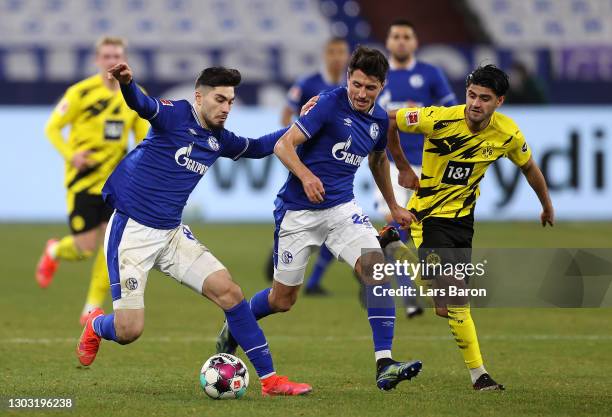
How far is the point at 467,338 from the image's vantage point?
6793 mm

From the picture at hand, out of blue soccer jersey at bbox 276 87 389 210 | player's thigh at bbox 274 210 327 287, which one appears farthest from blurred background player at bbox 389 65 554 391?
player's thigh at bbox 274 210 327 287

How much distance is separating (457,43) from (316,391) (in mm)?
15789

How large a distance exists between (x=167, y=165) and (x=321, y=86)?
5.41 metres

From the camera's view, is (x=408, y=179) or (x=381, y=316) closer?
(x=381, y=316)

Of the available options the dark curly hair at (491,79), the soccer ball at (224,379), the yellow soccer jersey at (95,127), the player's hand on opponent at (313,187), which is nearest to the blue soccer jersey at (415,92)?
the yellow soccer jersey at (95,127)

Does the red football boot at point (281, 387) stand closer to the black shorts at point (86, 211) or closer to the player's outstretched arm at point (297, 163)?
the player's outstretched arm at point (297, 163)

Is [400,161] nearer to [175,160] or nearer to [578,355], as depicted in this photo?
[175,160]

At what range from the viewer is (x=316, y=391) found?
6.68m

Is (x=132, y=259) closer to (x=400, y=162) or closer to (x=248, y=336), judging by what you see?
(x=248, y=336)

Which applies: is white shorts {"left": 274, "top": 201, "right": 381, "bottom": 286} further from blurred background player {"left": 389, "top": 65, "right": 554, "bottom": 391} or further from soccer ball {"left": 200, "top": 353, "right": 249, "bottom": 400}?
soccer ball {"left": 200, "top": 353, "right": 249, "bottom": 400}

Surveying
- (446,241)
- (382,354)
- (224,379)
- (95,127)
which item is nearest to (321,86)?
(95,127)

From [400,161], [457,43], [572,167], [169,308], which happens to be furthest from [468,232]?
[457,43]

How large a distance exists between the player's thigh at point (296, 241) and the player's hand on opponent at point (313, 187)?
0.59m

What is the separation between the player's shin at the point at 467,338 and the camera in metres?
6.79
